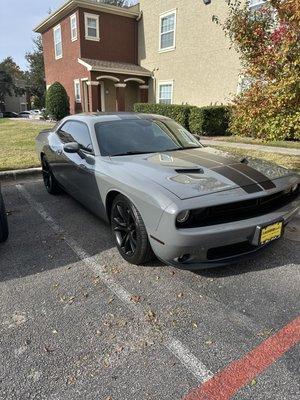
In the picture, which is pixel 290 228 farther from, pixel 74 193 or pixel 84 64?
pixel 84 64

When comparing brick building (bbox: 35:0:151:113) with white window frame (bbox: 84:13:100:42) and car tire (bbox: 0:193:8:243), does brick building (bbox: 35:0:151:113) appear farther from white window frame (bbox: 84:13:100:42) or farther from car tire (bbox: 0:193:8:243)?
car tire (bbox: 0:193:8:243)

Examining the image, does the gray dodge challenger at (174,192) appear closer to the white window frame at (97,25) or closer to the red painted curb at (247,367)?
the red painted curb at (247,367)

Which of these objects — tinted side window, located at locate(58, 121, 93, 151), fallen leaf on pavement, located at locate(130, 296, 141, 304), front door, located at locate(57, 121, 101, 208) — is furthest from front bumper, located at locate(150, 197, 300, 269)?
tinted side window, located at locate(58, 121, 93, 151)

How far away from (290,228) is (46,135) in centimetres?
432

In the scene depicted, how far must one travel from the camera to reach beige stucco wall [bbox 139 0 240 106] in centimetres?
1493

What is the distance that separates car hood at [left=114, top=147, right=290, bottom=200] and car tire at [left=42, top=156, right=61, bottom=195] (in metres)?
2.33

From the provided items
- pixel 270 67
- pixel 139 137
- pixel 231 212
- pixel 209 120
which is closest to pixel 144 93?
pixel 209 120

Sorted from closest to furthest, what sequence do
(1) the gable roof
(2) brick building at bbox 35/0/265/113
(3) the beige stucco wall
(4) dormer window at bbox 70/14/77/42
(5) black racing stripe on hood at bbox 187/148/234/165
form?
1. (5) black racing stripe on hood at bbox 187/148/234/165
2. (3) the beige stucco wall
3. (2) brick building at bbox 35/0/265/113
4. (1) the gable roof
5. (4) dormer window at bbox 70/14/77/42

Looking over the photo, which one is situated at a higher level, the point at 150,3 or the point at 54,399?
the point at 150,3

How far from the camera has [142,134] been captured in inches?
165

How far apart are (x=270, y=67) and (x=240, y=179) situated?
9.18 ft

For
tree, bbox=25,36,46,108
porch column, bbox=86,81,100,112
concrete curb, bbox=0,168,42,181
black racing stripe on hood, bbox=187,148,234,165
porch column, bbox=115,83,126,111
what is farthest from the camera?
tree, bbox=25,36,46,108


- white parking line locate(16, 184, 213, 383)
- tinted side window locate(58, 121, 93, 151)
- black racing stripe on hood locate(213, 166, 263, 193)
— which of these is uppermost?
tinted side window locate(58, 121, 93, 151)

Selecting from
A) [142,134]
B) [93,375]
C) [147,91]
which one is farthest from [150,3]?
[93,375]
